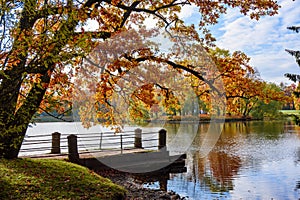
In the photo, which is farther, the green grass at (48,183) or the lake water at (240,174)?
the lake water at (240,174)

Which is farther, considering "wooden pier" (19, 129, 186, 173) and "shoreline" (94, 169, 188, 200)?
"wooden pier" (19, 129, 186, 173)

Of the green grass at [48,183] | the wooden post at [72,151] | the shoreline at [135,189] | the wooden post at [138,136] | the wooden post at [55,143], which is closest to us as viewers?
the green grass at [48,183]

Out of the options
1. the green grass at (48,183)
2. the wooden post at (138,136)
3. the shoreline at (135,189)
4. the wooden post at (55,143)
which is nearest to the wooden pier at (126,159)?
the wooden post at (55,143)

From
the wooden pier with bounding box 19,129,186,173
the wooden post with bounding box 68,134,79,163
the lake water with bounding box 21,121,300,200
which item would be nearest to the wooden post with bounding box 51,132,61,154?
the wooden pier with bounding box 19,129,186,173

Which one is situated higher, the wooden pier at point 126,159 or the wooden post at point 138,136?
the wooden post at point 138,136

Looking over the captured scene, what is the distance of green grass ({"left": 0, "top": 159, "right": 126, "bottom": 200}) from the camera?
5.70 m

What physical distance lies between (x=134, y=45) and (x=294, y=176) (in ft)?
24.1

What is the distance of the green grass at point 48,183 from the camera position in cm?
570

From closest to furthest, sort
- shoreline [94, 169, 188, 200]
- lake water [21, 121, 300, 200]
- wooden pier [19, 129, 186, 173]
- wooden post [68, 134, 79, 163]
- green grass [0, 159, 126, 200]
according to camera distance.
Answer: green grass [0, 159, 126, 200]
shoreline [94, 169, 188, 200]
lake water [21, 121, 300, 200]
wooden post [68, 134, 79, 163]
wooden pier [19, 129, 186, 173]

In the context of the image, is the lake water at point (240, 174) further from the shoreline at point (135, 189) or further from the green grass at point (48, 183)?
the green grass at point (48, 183)

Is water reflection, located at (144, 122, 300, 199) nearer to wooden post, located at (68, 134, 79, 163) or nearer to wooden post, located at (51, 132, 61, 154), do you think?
wooden post, located at (68, 134, 79, 163)

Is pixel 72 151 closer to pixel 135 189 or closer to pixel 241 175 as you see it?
pixel 135 189

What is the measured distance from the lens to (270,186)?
963 centimetres

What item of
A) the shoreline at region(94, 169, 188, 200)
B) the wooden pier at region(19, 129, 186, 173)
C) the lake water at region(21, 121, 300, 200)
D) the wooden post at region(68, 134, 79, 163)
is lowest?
the lake water at region(21, 121, 300, 200)
